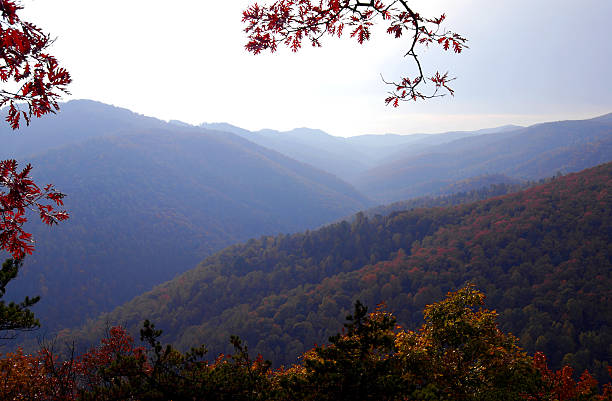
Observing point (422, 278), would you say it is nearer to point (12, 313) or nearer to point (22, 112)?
point (12, 313)

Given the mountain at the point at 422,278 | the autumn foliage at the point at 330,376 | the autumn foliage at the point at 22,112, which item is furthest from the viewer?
the mountain at the point at 422,278

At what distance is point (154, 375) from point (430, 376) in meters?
8.38

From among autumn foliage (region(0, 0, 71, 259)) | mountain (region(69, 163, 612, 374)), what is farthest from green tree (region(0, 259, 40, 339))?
mountain (region(69, 163, 612, 374))

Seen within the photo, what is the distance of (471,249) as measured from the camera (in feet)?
325

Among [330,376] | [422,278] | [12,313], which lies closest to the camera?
[330,376]

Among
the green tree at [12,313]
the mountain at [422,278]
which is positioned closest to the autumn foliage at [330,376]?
the green tree at [12,313]

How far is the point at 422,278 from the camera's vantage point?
298ft

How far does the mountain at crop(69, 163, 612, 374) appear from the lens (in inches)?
2569

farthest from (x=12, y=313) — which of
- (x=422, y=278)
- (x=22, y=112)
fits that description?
(x=422, y=278)

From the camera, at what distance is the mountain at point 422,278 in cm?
6525

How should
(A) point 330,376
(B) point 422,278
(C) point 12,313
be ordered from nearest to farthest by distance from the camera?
(A) point 330,376 < (C) point 12,313 < (B) point 422,278

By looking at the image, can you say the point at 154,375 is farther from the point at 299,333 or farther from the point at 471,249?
the point at 471,249

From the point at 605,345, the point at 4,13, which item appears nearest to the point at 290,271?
the point at 605,345

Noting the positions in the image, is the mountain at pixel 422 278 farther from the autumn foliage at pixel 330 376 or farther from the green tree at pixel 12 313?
the green tree at pixel 12 313
